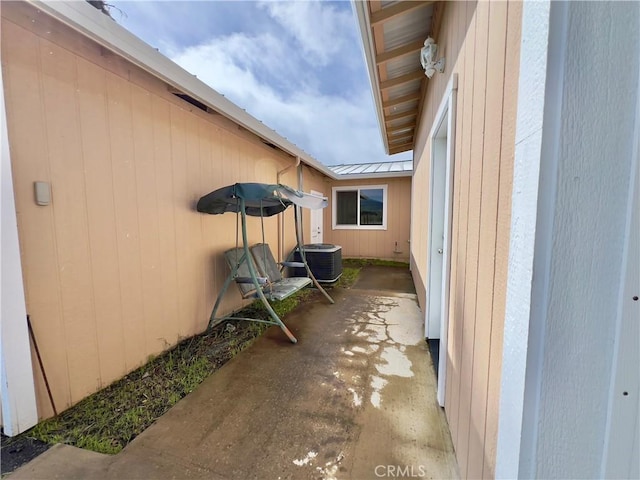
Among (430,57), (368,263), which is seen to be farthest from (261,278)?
(368,263)

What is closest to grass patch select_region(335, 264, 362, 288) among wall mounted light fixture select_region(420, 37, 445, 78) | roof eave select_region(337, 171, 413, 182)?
roof eave select_region(337, 171, 413, 182)

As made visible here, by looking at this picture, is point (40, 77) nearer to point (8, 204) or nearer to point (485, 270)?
point (8, 204)

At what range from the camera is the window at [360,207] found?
24.9ft

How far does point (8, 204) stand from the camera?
151cm

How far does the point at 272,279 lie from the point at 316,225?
3.43m

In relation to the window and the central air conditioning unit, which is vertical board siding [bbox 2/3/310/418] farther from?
the window

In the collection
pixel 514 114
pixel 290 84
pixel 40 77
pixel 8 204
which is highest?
pixel 290 84

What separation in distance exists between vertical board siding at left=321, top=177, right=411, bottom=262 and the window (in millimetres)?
119

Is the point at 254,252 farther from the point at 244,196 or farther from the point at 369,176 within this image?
the point at 369,176

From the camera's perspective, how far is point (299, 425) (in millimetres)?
1686

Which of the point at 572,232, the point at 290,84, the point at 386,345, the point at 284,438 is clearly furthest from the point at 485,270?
the point at 290,84

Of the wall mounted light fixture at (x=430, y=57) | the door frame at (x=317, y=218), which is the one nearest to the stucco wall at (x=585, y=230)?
the wall mounted light fixture at (x=430, y=57)

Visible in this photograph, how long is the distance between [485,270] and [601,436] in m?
0.56

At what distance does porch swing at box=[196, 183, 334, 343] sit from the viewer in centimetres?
271
